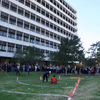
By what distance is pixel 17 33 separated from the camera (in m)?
42.4

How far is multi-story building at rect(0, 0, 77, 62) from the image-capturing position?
39156 mm

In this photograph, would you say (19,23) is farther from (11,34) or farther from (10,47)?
(10,47)

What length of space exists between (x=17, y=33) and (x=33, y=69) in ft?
38.8

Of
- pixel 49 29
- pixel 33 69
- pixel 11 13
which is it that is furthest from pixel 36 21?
pixel 33 69

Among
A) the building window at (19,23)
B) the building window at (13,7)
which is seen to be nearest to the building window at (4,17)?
the building window at (13,7)

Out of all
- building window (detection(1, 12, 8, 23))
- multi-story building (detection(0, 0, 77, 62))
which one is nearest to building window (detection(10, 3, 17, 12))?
multi-story building (detection(0, 0, 77, 62))

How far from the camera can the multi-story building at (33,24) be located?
39.2 m

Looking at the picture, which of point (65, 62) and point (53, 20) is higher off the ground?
point (53, 20)

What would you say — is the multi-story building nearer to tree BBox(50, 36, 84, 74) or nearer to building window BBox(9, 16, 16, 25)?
building window BBox(9, 16, 16, 25)

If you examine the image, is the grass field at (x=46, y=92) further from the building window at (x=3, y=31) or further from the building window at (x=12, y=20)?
the building window at (x=12, y=20)

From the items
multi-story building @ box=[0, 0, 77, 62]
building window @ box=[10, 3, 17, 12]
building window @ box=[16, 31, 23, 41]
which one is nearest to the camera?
multi-story building @ box=[0, 0, 77, 62]

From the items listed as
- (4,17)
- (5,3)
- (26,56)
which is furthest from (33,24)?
(26,56)

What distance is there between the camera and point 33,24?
47906mm

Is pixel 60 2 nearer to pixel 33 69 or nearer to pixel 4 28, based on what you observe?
pixel 4 28
